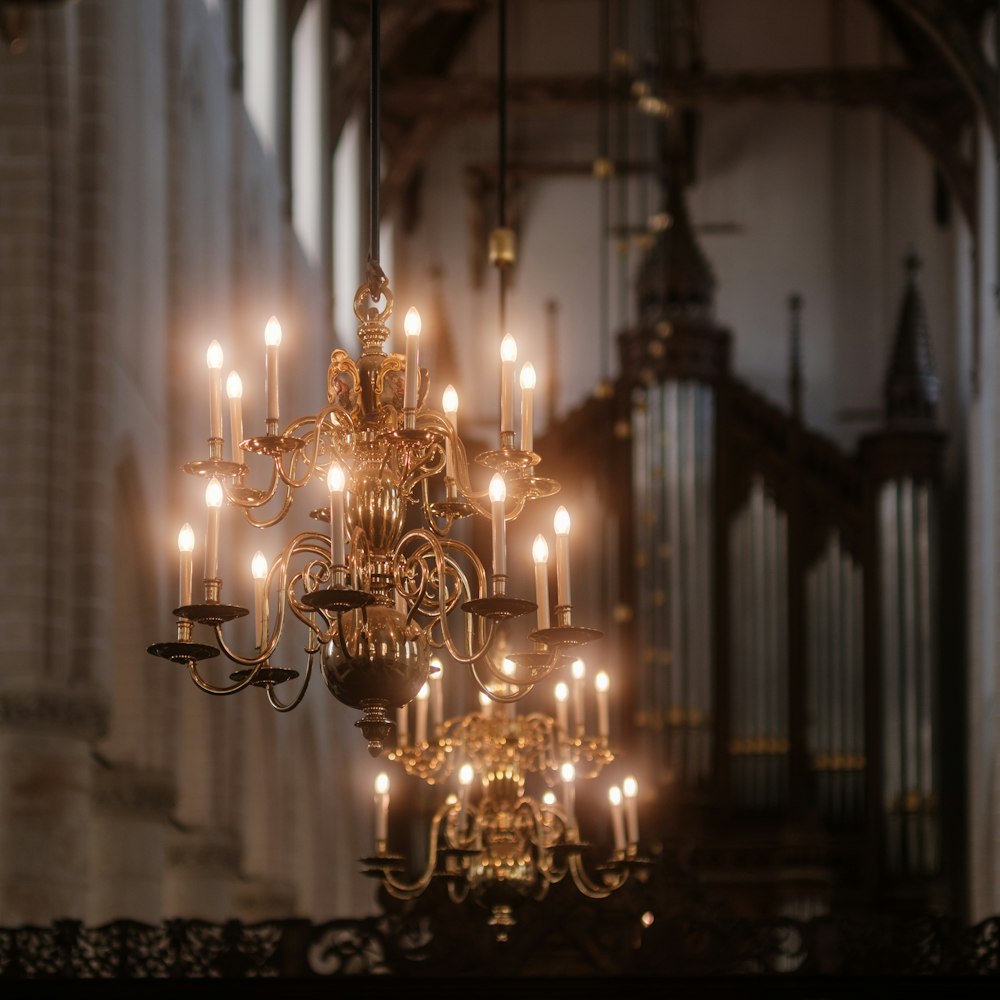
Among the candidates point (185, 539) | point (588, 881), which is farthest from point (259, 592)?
point (588, 881)

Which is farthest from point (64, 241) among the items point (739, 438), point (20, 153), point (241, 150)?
point (739, 438)

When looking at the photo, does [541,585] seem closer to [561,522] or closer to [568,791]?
[561,522]

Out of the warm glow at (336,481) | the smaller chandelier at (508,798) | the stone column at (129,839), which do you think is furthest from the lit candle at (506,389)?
the stone column at (129,839)

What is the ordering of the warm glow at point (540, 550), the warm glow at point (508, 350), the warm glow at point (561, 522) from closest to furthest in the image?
the warm glow at point (508, 350), the warm glow at point (540, 550), the warm glow at point (561, 522)

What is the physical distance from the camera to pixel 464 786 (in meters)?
12.3

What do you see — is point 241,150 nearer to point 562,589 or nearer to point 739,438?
point 739,438

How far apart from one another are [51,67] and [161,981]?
4881mm

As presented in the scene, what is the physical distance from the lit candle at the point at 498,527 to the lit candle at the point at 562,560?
0.75 feet

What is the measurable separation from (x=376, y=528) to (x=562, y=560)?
65 cm

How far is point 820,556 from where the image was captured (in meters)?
25.3

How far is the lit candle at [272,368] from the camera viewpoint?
8070mm

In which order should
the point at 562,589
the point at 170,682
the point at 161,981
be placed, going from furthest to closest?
the point at 170,682 < the point at 161,981 < the point at 562,589

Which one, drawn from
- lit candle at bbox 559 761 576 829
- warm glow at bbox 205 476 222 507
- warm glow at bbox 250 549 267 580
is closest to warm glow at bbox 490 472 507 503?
warm glow at bbox 205 476 222 507

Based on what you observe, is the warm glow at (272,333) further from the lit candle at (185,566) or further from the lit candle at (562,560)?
the lit candle at (562,560)
